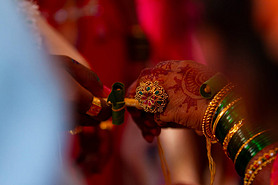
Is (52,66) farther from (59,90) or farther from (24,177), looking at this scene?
(24,177)

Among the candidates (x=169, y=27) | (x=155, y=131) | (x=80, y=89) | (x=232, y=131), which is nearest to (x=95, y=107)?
(x=80, y=89)

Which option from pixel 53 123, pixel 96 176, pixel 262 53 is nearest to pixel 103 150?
pixel 96 176

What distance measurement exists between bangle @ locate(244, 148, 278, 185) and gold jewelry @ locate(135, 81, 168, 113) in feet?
0.58

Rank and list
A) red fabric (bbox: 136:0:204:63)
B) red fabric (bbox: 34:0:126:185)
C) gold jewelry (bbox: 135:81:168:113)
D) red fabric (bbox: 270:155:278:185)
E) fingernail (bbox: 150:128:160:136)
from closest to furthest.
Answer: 1. red fabric (bbox: 270:155:278:185)
2. gold jewelry (bbox: 135:81:168:113)
3. fingernail (bbox: 150:128:160:136)
4. red fabric (bbox: 136:0:204:63)
5. red fabric (bbox: 34:0:126:185)

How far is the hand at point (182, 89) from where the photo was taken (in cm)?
54

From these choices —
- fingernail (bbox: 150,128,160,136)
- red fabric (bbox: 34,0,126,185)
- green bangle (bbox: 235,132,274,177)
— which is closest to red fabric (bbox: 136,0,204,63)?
red fabric (bbox: 34,0,126,185)

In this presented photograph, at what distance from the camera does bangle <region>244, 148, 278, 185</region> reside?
1.53ft

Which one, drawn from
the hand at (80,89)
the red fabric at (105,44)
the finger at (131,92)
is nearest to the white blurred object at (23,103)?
the hand at (80,89)

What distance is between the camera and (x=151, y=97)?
1.80ft

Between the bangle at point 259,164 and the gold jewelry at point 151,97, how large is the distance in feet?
0.58

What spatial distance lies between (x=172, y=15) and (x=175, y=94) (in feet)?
1.96

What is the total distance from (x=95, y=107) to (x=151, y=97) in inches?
4.3

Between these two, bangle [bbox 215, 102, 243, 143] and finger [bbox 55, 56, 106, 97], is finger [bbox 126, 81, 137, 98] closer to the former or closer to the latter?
finger [bbox 55, 56, 106, 97]

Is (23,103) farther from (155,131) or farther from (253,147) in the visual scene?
(253,147)
